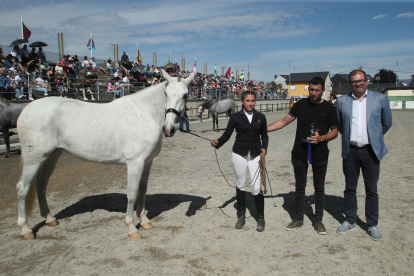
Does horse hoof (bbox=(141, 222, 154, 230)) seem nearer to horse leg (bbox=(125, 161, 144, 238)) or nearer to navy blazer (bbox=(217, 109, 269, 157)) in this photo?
horse leg (bbox=(125, 161, 144, 238))

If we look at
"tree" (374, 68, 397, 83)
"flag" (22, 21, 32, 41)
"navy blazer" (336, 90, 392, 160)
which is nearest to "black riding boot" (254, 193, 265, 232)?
"navy blazer" (336, 90, 392, 160)

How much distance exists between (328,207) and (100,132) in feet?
12.4

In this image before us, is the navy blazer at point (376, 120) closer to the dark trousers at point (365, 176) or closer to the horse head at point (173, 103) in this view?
the dark trousers at point (365, 176)

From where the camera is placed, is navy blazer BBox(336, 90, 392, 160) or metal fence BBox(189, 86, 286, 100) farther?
metal fence BBox(189, 86, 286, 100)

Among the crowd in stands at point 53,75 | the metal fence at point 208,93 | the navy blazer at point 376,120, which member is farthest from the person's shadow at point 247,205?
the metal fence at point 208,93

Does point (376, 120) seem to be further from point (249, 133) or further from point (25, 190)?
point (25, 190)

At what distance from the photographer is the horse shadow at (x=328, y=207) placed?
4108mm

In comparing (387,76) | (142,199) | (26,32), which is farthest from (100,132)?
(387,76)

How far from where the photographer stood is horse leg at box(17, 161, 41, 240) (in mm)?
3640

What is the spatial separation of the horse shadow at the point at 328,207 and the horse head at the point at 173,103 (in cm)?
233

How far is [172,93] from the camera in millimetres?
3494

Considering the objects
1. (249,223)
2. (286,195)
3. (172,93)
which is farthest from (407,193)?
(172,93)

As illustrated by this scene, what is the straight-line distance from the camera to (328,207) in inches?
183

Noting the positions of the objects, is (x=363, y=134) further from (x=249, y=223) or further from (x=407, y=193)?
(x=407, y=193)
